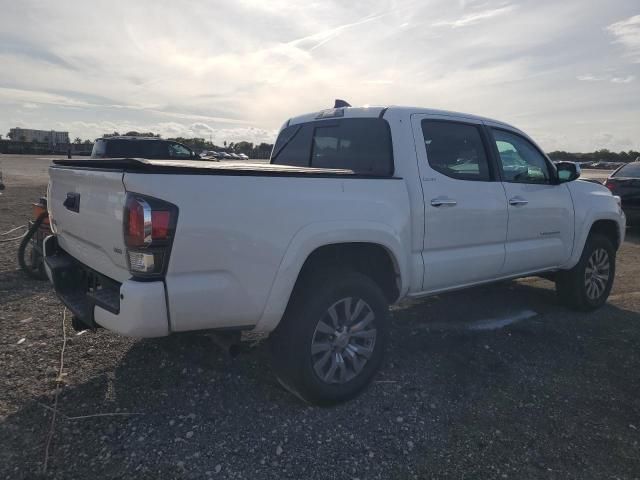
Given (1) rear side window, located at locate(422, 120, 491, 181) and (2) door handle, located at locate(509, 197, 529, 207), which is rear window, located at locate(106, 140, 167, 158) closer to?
(1) rear side window, located at locate(422, 120, 491, 181)

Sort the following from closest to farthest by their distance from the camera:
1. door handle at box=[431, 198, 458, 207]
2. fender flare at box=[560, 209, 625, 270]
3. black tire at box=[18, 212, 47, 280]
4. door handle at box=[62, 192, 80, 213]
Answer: door handle at box=[62, 192, 80, 213] → door handle at box=[431, 198, 458, 207] → fender flare at box=[560, 209, 625, 270] → black tire at box=[18, 212, 47, 280]

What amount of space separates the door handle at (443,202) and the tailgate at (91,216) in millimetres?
2172

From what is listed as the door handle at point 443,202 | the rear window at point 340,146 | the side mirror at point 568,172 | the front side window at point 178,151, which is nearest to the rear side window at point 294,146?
the rear window at point 340,146

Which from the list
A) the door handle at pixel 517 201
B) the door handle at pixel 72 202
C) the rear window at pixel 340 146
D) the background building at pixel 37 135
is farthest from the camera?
the background building at pixel 37 135

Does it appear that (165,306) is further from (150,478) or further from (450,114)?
(450,114)

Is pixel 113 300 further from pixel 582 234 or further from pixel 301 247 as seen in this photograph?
pixel 582 234

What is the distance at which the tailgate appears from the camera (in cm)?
256

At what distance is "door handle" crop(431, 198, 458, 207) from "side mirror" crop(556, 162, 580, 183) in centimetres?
174

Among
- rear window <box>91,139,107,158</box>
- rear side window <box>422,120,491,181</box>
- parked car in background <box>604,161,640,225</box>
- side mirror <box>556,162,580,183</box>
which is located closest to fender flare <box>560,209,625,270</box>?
side mirror <box>556,162,580,183</box>

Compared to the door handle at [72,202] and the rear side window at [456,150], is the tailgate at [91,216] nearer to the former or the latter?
the door handle at [72,202]

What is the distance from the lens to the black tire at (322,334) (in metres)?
2.93

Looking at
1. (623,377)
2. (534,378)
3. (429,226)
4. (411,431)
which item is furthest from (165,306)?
(623,377)

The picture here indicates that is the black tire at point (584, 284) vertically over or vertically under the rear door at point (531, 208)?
under

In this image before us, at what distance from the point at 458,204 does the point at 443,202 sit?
7.6 inches
